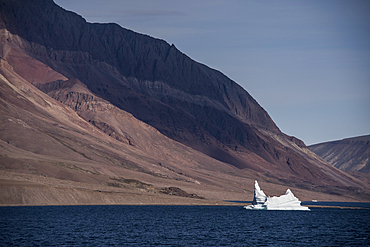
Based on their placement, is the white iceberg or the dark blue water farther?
the white iceberg

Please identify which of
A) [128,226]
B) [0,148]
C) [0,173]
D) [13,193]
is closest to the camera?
[128,226]

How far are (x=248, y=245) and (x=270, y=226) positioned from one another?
27658 mm

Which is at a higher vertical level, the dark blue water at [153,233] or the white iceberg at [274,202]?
the white iceberg at [274,202]

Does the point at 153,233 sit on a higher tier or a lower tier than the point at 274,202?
lower

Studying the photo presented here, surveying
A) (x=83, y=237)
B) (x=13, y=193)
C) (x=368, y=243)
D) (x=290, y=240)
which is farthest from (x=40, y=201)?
(x=368, y=243)

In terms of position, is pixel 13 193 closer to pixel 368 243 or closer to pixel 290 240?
pixel 290 240

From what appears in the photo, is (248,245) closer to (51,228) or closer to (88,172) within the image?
(51,228)

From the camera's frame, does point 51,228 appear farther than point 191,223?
No

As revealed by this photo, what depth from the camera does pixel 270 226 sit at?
86750mm

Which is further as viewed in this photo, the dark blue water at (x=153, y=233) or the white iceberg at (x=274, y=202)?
the white iceberg at (x=274, y=202)

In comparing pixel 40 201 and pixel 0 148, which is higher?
pixel 0 148

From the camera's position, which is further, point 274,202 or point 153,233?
point 274,202

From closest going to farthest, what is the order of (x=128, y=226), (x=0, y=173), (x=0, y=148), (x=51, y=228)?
(x=51, y=228) → (x=128, y=226) → (x=0, y=173) → (x=0, y=148)

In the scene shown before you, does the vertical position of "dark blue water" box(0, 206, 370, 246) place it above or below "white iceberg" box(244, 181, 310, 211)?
below
